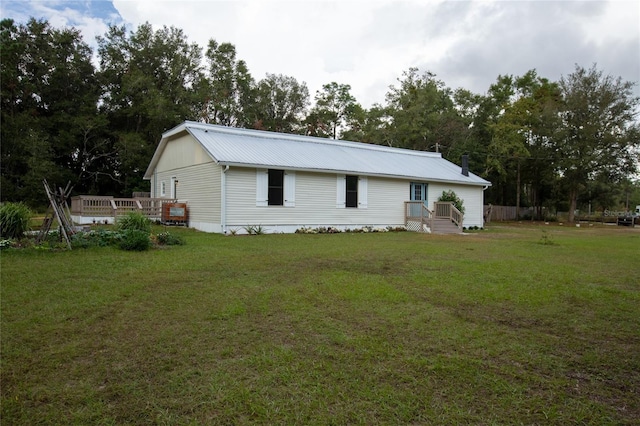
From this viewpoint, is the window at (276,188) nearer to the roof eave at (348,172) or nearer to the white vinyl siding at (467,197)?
the roof eave at (348,172)

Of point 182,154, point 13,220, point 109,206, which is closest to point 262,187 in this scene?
point 182,154

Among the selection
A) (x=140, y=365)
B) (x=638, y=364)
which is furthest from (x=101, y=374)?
(x=638, y=364)

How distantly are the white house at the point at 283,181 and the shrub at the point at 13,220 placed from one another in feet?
19.4

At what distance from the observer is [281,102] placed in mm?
36844

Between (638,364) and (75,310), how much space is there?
18.1 feet

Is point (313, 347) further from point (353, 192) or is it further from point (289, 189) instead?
point (353, 192)

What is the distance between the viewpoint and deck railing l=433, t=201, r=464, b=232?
1814cm

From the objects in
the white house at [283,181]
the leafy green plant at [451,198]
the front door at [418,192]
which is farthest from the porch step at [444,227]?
the leafy green plant at [451,198]

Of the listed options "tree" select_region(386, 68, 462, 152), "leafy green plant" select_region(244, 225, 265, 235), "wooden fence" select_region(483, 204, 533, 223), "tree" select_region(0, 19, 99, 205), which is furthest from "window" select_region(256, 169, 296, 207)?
"wooden fence" select_region(483, 204, 533, 223)

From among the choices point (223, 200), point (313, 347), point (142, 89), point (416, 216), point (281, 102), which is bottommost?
point (313, 347)

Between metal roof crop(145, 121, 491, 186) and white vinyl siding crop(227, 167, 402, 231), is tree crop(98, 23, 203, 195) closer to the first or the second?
metal roof crop(145, 121, 491, 186)

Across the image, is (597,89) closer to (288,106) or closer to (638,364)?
(288,106)

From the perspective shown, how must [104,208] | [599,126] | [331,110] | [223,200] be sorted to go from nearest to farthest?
[223,200] → [104,208] → [599,126] → [331,110]

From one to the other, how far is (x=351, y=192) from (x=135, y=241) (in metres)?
10.3
